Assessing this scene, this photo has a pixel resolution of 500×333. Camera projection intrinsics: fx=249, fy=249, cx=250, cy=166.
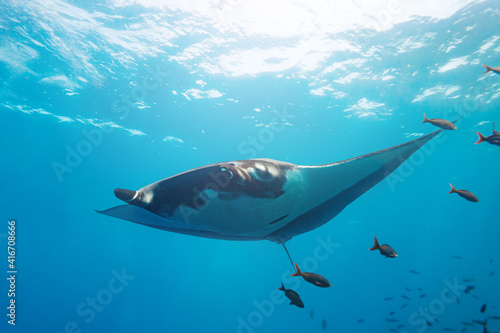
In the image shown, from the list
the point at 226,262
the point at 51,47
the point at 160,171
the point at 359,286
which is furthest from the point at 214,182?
the point at 359,286

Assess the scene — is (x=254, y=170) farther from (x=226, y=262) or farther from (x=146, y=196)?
(x=226, y=262)

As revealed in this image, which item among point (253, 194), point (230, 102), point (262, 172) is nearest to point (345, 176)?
point (262, 172)

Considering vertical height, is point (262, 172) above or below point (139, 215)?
above

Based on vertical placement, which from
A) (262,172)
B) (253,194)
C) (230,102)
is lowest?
(253,194)

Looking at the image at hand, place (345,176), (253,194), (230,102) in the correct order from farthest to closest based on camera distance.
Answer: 1. (230,102)
2. (345,176)
3. (253,194)

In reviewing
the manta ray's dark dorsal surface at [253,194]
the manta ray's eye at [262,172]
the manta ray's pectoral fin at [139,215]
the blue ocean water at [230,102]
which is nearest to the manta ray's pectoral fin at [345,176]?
the manta ray's dark dorsal surface at [253,194]

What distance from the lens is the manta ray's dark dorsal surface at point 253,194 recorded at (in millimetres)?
1878

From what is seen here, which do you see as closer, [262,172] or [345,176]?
[262,172]

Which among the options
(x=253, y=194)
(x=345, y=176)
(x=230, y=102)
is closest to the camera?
(x=253, y=194)

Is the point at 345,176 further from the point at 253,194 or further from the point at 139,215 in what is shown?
the point at 139,215

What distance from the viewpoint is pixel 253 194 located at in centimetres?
207

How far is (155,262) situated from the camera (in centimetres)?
4753

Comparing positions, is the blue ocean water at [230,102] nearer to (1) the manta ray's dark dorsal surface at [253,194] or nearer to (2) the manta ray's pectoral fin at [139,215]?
(1) the manta ray's dark dorsal surface at [253,194]

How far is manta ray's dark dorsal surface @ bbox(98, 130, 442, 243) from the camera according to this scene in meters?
1.88
